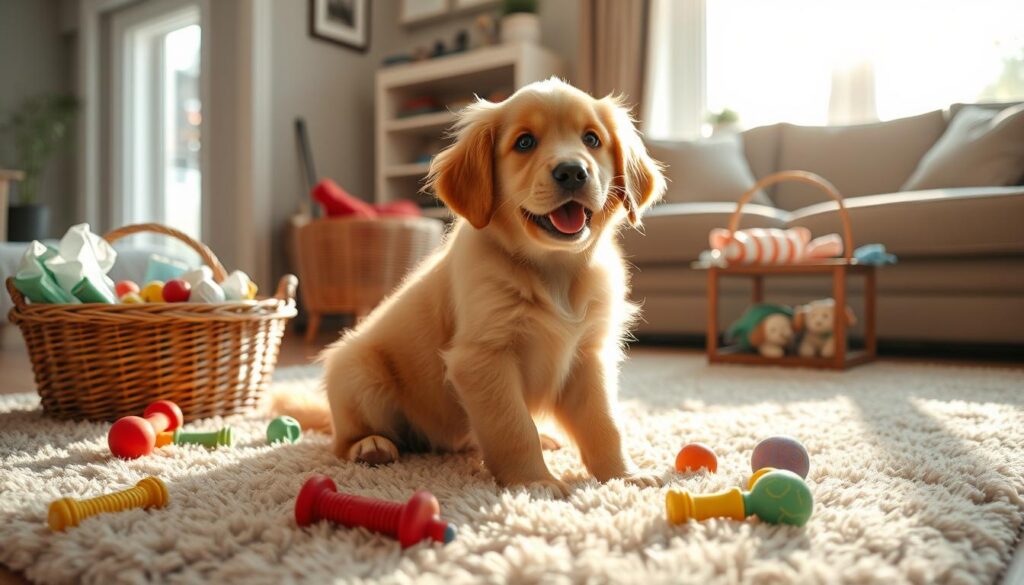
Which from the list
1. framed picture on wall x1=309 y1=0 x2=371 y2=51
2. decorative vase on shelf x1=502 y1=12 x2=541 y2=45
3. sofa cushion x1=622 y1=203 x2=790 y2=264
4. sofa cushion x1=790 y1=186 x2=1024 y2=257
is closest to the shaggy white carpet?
sofa cushion x1=790 y1=186 x2=1024 y2=257

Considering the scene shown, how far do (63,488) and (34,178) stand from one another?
22.4 ft

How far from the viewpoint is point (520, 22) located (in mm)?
5027

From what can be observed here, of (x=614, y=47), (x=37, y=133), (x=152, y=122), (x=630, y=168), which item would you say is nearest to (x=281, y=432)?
(x=630, y=168)

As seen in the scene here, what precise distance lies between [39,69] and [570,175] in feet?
24.6

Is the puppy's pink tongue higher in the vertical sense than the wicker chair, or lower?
higher

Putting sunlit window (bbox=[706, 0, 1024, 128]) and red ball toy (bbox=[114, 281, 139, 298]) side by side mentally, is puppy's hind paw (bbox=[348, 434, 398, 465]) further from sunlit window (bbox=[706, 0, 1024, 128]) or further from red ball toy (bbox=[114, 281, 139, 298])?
sunlit window (bbox=[706, 0, 1024, 128])

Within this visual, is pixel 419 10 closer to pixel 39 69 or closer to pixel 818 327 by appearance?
pixel 39 69

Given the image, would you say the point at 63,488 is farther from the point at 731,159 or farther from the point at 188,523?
the point at 731,159

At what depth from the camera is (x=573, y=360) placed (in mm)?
1370

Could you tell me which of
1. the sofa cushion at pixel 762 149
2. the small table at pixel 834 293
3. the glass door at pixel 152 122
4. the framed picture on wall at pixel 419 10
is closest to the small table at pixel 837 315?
the small table at pixel 834 293

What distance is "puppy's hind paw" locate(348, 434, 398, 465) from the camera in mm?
1373

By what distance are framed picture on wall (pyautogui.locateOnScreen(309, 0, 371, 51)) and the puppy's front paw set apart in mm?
4968

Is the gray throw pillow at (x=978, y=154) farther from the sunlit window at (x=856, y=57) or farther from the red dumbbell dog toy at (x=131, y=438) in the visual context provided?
the red dumbbell dog toy at (x=131, y=438)

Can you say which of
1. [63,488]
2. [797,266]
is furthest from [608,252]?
[797,266]
